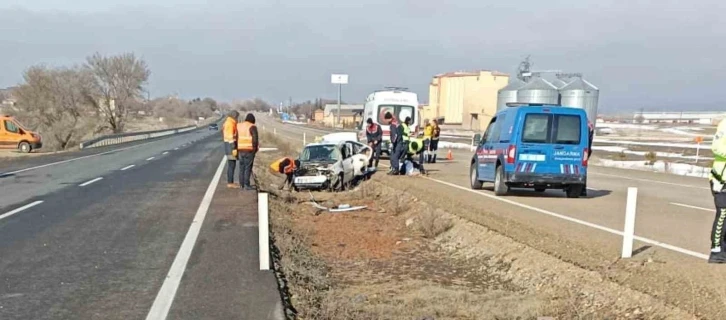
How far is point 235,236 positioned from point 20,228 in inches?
133

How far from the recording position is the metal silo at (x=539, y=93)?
51.5 m

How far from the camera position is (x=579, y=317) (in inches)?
233

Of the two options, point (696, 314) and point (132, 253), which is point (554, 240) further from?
point (132, 253)

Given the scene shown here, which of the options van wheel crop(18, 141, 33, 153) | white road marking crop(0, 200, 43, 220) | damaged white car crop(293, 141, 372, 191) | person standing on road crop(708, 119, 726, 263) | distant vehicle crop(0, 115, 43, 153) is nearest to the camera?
person standing on road crop(708, 119, 726, 263)

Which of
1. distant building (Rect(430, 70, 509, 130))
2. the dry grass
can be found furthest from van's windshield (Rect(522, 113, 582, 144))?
distant building (Rect(430, 70, 509, 130))

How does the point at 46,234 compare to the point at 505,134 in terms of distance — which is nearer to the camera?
the point at 46,234

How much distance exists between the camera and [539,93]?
2085 inches

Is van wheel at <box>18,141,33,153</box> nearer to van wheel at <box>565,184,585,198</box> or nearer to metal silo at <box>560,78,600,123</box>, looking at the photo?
van wheel at <box>565,184,585,198</box>

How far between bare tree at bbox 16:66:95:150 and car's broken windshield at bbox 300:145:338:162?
145 feet

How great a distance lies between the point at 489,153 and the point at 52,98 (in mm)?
60902

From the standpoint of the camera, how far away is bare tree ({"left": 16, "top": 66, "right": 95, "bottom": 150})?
6200cm

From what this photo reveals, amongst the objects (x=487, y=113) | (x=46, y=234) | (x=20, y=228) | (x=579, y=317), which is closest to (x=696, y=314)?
(x=579, y=317)

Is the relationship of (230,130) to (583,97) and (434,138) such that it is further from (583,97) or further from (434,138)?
(583,97)

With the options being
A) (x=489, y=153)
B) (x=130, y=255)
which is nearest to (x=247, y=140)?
(x=489, y=153)
